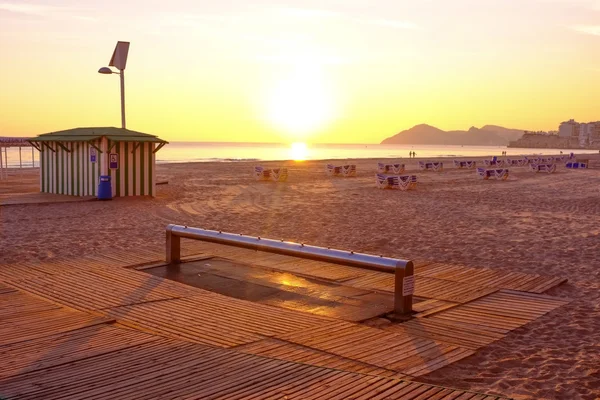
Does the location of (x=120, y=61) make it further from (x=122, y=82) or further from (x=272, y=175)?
(x=272, y=175)

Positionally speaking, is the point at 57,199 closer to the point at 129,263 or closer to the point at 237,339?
the point at 129,263

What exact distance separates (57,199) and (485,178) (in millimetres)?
23464

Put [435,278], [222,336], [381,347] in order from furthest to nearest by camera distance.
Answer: [435,278]
[222,336]
[381,347]

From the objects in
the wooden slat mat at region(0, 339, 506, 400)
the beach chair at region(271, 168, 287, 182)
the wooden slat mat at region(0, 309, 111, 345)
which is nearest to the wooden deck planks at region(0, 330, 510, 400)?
the wooden slat mat at region(0, 339, 506, 400)

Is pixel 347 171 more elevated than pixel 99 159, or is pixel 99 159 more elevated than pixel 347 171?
pixel 99 159

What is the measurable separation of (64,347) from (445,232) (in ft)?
32.4

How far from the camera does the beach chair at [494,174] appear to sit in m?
32.8

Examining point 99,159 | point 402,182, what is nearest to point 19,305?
point 99,159

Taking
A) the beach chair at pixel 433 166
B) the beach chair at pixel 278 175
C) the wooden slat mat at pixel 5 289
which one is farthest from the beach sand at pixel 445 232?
the beach chair at pixel 433 166

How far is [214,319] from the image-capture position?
6.31m

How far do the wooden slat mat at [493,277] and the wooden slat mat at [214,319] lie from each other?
3042mm

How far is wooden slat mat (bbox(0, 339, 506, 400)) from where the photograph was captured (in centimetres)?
421

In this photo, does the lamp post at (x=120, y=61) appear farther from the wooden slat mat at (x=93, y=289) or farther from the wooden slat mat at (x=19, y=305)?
the wooden slat mat at (x=19, y=305)

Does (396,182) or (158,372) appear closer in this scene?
(158,372)
